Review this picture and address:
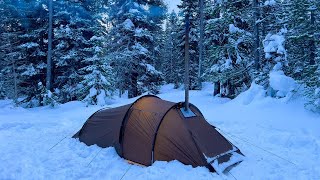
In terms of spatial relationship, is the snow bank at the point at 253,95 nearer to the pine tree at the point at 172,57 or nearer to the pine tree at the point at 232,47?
the pine tree at the point at 232,47

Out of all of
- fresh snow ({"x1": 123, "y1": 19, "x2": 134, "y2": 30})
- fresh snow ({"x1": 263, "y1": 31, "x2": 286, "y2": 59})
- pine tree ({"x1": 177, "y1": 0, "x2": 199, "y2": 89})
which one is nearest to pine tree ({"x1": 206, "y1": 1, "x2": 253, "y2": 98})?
fresh snow ({"x1": 263, "y1": 31, "x2": 286, "y2": 59})

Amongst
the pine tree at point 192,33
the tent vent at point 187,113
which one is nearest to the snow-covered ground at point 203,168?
the tent vent at point 187,113

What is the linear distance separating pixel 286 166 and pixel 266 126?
4108mm

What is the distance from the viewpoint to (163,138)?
7812 millimetres

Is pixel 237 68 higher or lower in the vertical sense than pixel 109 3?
lower

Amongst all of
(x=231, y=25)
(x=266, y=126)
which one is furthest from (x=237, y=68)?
(x=266, y=126)

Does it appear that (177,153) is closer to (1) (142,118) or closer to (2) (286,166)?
(1) (142,118)

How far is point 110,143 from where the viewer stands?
28.7 feet

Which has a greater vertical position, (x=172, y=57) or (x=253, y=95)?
(x=172, y=57)

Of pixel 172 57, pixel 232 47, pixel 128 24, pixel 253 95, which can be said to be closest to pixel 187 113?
pixel 253 95

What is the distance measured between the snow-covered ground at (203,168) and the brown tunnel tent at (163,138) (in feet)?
0.99

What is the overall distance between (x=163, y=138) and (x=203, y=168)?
4.56 feet

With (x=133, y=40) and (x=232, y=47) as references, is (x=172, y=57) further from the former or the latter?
(x=232, y=47)

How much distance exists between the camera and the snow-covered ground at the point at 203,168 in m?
6.93
